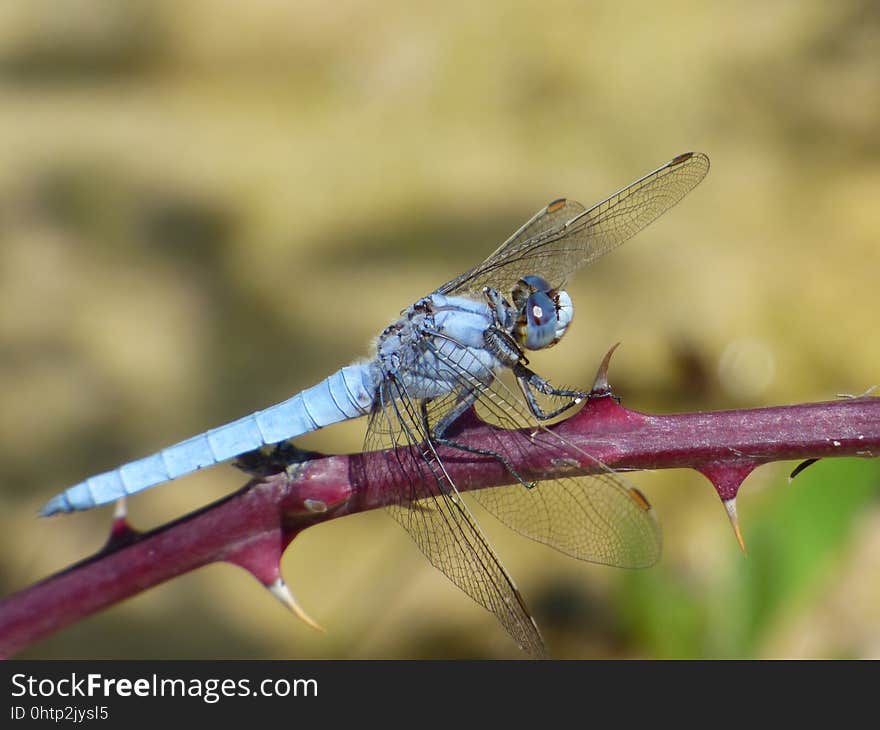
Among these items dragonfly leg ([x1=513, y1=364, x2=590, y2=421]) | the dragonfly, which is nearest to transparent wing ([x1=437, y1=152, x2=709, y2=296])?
the dragonfly

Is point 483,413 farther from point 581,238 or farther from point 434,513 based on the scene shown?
point 581,238

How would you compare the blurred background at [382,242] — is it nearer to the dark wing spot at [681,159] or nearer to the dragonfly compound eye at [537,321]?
the dragonfly compound eye at [537,321]

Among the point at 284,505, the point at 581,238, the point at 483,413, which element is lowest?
the point at 284,505

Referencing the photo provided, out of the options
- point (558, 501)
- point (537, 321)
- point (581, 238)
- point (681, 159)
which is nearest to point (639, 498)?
point (558, 501)

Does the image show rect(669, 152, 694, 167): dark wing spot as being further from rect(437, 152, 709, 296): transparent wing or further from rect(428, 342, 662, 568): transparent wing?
rect(428, 342, 662, 568): transparent wing

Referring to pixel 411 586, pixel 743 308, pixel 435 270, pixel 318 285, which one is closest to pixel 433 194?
pixel 435 270

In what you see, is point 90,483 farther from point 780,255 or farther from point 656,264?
point 780,255
